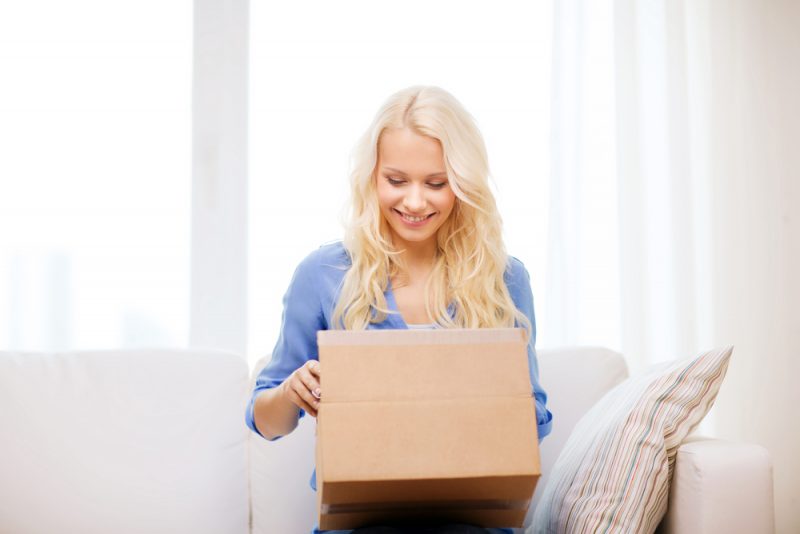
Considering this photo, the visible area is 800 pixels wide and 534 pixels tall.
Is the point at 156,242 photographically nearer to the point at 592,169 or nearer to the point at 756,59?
the point at 592,169

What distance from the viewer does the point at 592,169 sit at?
2611 millimetres

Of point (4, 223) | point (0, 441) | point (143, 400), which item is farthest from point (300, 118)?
point (0, 441)

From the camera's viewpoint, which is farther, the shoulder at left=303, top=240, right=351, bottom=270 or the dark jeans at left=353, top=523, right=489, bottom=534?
the shoulder at left=303, top=240, right=351, bottom=270

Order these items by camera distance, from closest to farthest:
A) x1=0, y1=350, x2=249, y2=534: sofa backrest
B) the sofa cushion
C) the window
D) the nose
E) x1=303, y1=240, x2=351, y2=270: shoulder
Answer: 1. the nose
2. x1=303, y1=240, x2=351, y2=270: shoulder
3. x1=0, y1=350, x2=249, y2=534: sofa backrest
4. the sofa cushion
5. the window

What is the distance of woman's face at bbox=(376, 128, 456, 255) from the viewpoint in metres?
1.49

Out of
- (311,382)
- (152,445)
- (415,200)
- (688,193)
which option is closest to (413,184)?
(415,200)

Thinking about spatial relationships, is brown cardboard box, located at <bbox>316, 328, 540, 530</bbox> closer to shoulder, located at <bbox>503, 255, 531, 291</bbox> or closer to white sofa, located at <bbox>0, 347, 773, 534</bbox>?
shoulder, located at <bbox>503, 255, 531, 291</bbox>

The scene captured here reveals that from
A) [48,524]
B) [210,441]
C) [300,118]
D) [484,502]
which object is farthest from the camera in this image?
[300,118]

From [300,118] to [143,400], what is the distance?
40.1 inches

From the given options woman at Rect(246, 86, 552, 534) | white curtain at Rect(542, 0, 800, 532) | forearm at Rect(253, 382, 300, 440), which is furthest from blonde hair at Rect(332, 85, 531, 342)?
white curtain at Rect(542, 0, 800, 532)

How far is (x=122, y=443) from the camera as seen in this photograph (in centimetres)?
181

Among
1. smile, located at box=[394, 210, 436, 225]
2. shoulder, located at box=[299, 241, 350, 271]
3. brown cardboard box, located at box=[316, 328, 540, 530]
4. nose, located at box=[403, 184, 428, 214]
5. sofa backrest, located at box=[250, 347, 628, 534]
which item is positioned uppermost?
nose, located at box=[403, 184, 428, 214]

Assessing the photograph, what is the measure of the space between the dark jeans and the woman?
291 millimetres

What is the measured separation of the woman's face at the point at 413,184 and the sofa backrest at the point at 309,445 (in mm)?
561
